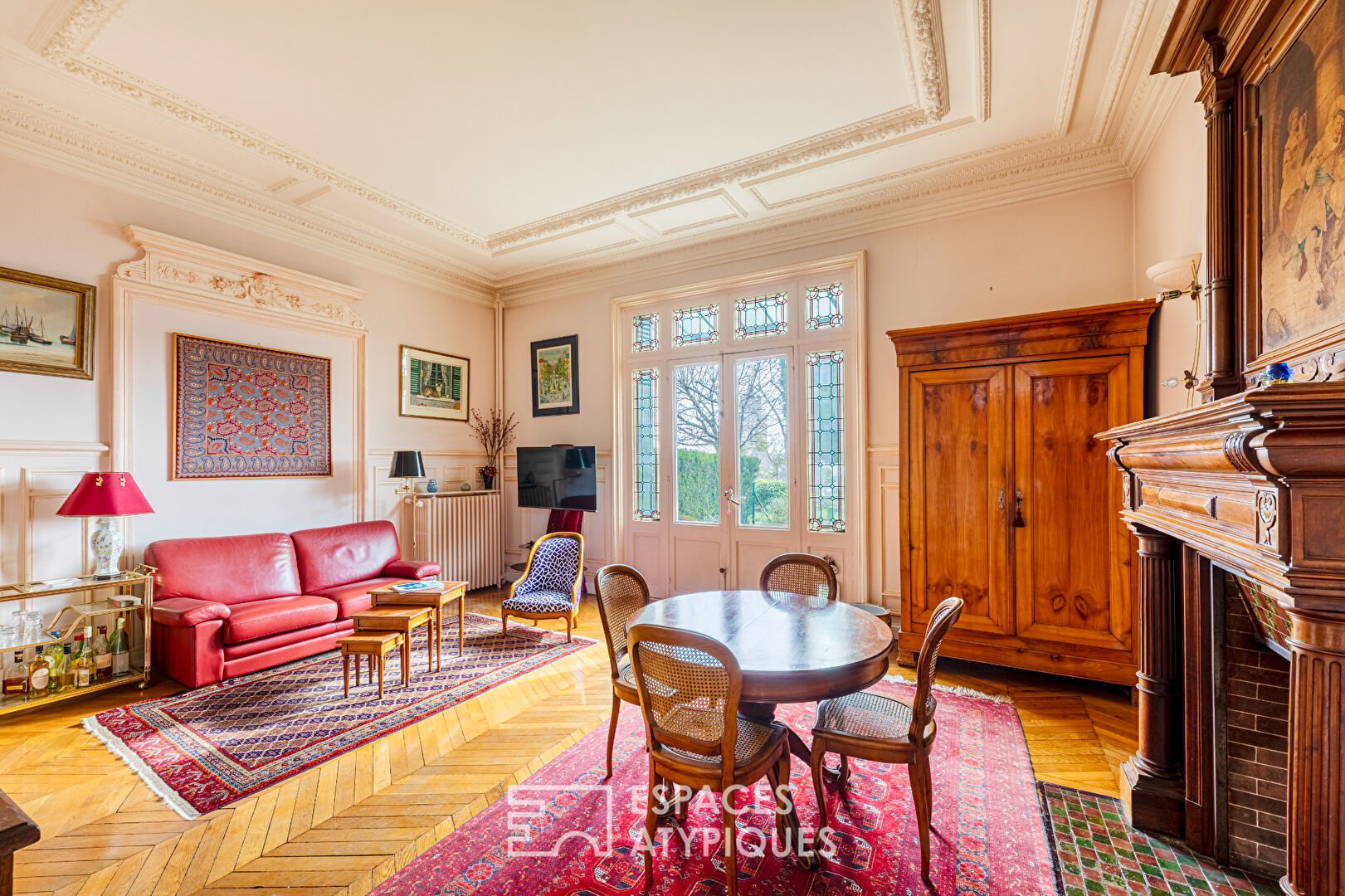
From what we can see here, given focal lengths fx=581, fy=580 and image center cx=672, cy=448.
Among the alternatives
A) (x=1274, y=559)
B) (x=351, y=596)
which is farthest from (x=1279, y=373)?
(x=351, y=596)

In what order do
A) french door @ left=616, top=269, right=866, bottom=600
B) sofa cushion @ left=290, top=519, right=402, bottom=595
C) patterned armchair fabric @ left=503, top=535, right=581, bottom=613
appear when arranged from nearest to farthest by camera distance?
sofa cushion @ left=290, top=519, right=402, bottom=595 → patterned armchair fabric @ left=503, top=535, right=581, bottom=613 → french door @ left=616, top=269, right=866, bottom=600

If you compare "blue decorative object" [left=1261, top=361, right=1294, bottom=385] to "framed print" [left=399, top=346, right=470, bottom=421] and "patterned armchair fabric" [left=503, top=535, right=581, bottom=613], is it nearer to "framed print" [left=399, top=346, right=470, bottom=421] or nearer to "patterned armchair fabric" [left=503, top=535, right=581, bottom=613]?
"patterned armchair fabric" [left=503, top=535, right=581, bottom=613]

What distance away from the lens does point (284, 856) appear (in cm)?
200

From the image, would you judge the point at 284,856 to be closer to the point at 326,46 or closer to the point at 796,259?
the point at 326,46

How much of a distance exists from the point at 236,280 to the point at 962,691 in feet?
18.6

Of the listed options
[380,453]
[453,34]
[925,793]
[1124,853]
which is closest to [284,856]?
[925,793]

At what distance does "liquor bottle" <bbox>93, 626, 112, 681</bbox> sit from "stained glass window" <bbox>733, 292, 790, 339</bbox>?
15.8 ft

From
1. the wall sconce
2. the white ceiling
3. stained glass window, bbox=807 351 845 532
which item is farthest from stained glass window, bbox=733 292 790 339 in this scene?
the wall sconce

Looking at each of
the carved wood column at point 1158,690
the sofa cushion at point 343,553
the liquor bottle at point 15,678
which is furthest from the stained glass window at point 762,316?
the liquor bottle at point 15,678

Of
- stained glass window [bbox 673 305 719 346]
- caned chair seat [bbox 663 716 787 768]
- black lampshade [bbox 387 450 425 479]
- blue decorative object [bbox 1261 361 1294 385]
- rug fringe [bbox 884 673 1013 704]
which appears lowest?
rug fringe [bbox 884 673 1013 704]

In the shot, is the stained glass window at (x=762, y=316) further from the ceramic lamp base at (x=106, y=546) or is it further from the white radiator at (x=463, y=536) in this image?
the ceramic lamp base at (x=106, y=546)

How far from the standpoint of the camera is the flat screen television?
219 inches

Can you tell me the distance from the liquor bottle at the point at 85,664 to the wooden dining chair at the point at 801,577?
384cm

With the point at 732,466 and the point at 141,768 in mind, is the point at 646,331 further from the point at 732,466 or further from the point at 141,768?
the point at 141,768
